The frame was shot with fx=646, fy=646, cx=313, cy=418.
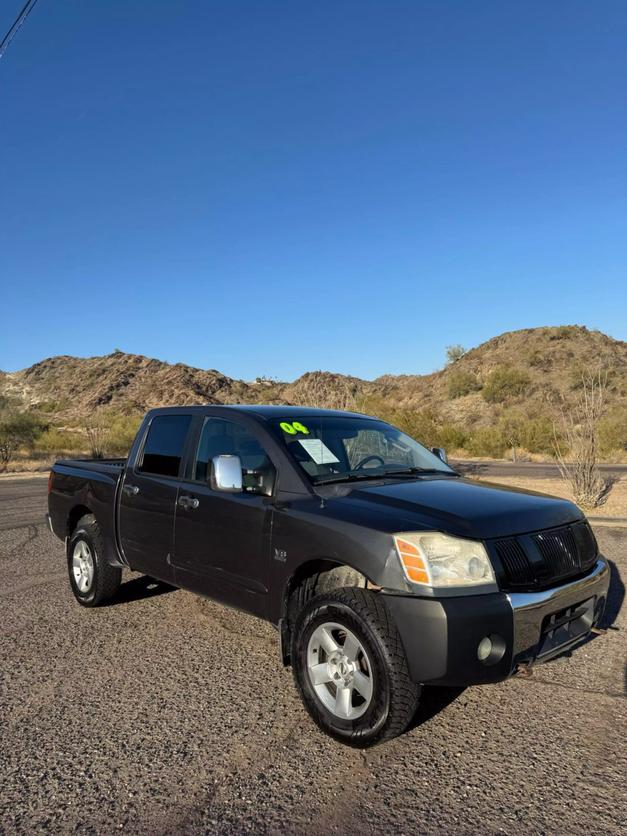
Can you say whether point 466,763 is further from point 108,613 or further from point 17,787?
point 108,613

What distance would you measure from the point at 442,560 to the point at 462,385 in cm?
5458

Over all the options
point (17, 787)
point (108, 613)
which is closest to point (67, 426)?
point (108, 613)

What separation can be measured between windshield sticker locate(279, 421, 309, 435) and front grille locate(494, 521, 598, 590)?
170 cm

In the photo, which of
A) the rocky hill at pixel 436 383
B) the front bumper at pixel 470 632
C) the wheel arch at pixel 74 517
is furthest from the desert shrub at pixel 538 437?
the front bumper at pixel 470 632

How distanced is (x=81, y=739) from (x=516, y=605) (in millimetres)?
2452

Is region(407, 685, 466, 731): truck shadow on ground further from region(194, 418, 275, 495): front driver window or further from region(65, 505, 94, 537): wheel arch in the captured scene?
region(65, 505, 94, 537): wheel arch

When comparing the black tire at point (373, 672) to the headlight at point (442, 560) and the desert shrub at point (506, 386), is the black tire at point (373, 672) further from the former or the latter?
the desert shrub at point (506, 386)

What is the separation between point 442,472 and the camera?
499 centimetres

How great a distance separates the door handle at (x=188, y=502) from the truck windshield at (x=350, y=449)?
0.82 m

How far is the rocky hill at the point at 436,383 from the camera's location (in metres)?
50.5

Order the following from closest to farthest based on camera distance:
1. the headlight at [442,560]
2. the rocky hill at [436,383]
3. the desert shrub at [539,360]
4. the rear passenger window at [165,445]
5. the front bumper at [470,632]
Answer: the front bumper at [470,632]
the headlight at [442,560]
the rear passenger window at [165,445]
the rocky hill at [436,383]
the desert shrub at [539,360]

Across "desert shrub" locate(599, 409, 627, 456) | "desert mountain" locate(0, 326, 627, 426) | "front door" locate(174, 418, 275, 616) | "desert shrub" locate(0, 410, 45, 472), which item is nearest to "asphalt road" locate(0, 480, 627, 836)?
"front door" locate(174, 418, 275, 616)

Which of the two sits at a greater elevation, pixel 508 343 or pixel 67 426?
pixel 508 343

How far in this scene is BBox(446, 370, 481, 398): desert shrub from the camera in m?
56.2
